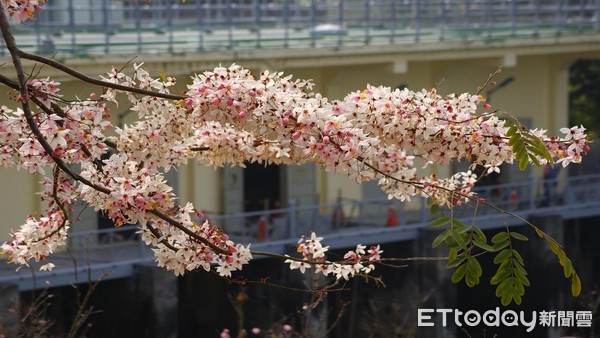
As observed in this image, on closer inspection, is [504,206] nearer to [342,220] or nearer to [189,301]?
[342,220]

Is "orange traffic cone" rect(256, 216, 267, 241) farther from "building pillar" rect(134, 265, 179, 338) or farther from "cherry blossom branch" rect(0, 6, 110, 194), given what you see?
"cherry blossom branch" rect(0, 6, 110, 194)

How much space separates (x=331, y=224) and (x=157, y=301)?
4.49 m

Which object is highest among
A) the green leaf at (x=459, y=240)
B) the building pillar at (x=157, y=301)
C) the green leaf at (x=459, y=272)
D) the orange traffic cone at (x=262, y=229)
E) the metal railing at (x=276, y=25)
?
the metal railing at (x=276, y=25)

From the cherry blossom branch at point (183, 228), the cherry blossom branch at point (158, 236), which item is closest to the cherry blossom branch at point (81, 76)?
the cherry blossom branch at point (183, 228)

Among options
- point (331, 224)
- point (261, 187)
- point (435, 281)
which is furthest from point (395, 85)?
point (435, 281)

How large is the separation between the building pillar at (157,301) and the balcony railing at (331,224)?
345 millimetres

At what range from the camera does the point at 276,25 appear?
2534 cm

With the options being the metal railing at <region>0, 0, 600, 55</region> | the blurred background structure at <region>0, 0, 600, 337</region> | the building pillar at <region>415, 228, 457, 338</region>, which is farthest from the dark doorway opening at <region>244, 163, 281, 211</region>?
the building pillar at <region>415, 228, 457, 338</region>

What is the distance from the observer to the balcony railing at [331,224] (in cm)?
1883

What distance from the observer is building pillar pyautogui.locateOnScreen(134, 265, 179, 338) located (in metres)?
18.9

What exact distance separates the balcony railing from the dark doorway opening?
283mm

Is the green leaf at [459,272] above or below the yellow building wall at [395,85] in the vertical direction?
below

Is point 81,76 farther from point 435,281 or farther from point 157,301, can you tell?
point 435,281

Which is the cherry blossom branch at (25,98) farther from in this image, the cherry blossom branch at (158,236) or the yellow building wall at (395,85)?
the yellow building wall at (395,85)
